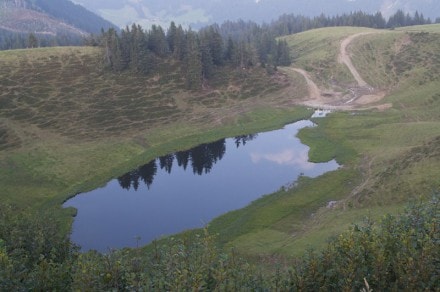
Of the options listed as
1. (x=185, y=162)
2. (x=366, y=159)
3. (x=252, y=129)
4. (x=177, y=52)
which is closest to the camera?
(x=366, y=159)

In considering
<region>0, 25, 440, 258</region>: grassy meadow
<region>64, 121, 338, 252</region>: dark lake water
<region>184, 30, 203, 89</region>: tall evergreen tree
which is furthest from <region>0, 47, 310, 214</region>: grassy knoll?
<region>64, 121, 338, 252</region>: dark lake water

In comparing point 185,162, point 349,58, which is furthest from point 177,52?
point 185,162

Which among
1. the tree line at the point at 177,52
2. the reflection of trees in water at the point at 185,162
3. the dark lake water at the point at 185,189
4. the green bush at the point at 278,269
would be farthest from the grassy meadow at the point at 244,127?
the green bush at the point at 278,269

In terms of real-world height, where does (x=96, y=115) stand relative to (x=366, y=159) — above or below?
above

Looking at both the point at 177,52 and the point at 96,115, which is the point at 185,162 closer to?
the point at 96,115

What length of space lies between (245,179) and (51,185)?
31.2m

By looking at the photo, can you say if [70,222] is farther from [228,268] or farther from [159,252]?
[228,268]

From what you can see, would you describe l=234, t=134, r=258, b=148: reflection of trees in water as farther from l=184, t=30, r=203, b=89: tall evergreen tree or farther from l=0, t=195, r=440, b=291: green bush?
l=0, t=195, r=440, b=291: green bush

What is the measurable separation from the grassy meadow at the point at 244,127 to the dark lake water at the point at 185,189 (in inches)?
113

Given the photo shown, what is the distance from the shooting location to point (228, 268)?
64.8 ft

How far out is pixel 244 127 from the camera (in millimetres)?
98375

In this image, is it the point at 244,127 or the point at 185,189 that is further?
the point at 244,127

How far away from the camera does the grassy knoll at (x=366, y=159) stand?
51.0 m

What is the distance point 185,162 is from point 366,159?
3186cm
